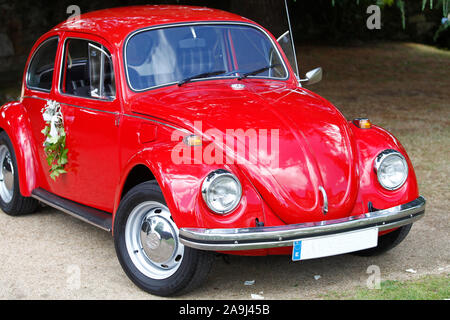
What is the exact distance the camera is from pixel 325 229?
400 centimetres

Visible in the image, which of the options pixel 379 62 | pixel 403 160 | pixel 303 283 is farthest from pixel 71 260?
pixel 379 62

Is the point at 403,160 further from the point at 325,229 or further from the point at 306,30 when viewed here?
the point at 306,30

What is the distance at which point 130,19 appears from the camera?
527 cm

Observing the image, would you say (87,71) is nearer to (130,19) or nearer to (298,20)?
(130,19)

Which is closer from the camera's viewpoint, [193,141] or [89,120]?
Result: [193,141]

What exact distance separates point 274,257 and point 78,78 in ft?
7.32

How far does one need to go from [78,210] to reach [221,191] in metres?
1.69

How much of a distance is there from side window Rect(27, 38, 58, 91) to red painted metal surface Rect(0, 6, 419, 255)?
18 cm

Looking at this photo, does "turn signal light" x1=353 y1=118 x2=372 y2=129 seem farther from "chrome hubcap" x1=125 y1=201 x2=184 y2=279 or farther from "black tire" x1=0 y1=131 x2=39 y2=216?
"black tire" x1=0 y1=131 x2=39 y2=216

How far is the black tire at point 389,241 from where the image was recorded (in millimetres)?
4770

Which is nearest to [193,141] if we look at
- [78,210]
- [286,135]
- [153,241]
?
[286,135]

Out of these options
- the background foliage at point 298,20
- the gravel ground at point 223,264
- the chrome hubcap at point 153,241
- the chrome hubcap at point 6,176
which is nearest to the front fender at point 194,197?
the chrome hubcap at point 153,241

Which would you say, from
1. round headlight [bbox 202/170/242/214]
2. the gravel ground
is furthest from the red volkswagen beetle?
the gravel ground

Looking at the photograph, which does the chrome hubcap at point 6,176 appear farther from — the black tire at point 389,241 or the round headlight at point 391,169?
the round headlight at point 391,169
